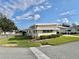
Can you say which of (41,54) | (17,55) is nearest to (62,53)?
(41,54)

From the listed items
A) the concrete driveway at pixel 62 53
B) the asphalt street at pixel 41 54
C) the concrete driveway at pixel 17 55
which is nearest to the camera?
the concrete driveway at pixel 62 53

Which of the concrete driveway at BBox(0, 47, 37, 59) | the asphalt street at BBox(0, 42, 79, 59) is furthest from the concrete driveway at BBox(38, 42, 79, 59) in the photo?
the concrete driveway at BBox(0, 47, 37, 59)

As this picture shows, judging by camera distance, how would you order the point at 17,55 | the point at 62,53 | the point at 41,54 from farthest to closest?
the point at 62,53 < the point at 41,54 < the point at 17,55

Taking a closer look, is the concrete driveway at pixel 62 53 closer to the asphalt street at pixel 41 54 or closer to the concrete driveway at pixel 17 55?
the asphalt street at pixel 41 54

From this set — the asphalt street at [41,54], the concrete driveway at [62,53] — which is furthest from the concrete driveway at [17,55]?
the concrete driveway at [62,53]

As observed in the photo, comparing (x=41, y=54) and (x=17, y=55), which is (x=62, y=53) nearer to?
(x=41, y=54)

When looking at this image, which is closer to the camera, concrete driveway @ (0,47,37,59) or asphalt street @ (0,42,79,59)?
asphalt street @ (0,42,79,59)

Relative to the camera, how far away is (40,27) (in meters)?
56.2

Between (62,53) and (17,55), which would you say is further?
(62,53)

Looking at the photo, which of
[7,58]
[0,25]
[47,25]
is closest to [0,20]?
[0,25]

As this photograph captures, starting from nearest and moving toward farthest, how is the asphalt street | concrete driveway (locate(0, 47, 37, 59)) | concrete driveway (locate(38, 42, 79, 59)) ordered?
concrete driveway (locate(38, 42, 79, 59)) → the asphalt street → concrete driveway (locate(0, 47, 37, 59))

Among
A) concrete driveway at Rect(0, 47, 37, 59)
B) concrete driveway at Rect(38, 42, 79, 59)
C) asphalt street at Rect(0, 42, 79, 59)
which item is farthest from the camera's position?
concrete driveway at Rect(0, 47, 37, 59)

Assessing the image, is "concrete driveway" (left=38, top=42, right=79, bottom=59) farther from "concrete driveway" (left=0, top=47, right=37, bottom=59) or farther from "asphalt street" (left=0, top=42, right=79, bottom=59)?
"concrete driveway" (left=0, top=47, right=37, bottom=59)

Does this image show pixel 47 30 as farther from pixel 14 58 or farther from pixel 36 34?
pixel 14 58
